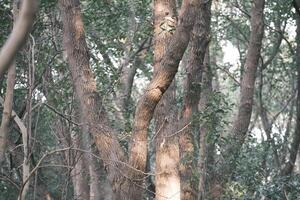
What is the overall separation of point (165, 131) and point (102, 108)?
0.71m

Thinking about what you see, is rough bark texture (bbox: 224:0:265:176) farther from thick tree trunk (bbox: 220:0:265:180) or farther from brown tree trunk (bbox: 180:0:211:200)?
brown tree trunk (bbox: 180:0:211:200)

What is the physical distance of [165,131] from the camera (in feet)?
20.7

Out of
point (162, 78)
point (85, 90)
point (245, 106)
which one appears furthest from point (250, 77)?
point (162, 78)

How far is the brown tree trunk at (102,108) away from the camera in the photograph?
533 cm

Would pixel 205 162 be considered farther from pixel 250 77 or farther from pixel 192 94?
pixel 250 77

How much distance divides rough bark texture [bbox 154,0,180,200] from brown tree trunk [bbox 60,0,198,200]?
0.43 meters

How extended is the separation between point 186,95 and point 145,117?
1.64 meters

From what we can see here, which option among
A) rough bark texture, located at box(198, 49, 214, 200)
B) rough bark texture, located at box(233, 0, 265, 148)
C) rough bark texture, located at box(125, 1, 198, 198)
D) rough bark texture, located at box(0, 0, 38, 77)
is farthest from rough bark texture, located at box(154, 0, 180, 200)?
rough bark texture, located at box(0, 0, 38, 77)

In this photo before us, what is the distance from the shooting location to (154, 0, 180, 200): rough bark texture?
242 inches

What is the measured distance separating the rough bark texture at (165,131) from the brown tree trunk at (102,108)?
435 millimetres

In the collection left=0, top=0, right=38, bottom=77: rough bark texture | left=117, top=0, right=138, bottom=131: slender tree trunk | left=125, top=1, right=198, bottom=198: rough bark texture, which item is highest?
left=117, top=0, right=138, bottom=131: slender tree trunk

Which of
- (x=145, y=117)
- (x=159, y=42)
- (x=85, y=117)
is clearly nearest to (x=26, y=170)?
(x=85, y=117)

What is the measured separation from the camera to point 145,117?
5531mm

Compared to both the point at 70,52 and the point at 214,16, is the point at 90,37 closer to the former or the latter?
the point at 70,52
